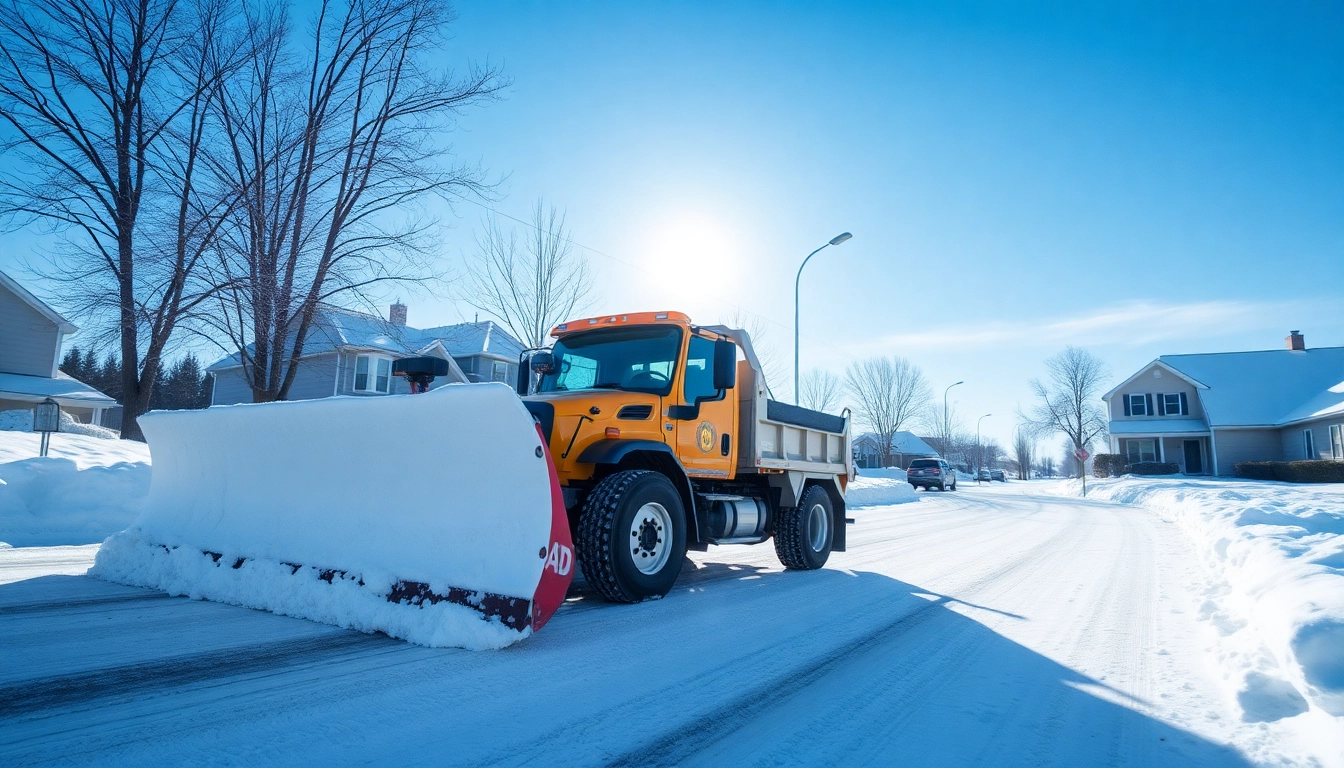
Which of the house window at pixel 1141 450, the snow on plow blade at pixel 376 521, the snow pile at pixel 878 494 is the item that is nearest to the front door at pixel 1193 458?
the house window at pixel 1141 450

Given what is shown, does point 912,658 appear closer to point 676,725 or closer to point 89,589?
point 676,725

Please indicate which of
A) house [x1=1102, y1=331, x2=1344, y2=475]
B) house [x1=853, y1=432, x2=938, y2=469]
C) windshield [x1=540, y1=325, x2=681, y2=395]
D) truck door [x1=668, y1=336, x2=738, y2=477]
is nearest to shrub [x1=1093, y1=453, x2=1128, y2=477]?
house [x1=1102, y1=331, x2=1344, y2=475]

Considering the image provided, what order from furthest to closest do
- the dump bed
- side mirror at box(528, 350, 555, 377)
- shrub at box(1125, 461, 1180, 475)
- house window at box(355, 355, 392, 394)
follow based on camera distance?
shrub at box(1125, 461, 1180, 475)
house window at box(355, 355, 392, 394)
the dump bed
side mirror at box(528, 350, 555, 377)

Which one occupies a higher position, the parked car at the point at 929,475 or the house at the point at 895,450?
the house at the point at 895,450

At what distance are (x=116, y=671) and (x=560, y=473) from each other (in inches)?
107

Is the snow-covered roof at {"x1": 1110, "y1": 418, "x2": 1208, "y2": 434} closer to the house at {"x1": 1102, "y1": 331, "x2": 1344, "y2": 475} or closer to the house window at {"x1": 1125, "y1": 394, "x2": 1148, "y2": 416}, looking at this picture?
the house at {"x1": 1102, "y1": 331, "x2": 1344, "y2": 475}

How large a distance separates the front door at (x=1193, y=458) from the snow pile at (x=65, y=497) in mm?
49709

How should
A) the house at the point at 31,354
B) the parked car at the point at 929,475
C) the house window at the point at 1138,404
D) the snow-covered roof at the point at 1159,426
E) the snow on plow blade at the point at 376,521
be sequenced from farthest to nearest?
the house window at the point at 1138,404 < the snow-covered roof at the point at 1159,426 < the parked car at the point at 929,475 < the house at the point at 31,354 < the snow on plow blade at the point at 376,521

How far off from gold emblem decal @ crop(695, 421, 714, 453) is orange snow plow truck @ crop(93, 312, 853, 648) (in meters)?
0.02

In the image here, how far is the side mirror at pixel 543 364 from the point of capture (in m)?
6.34

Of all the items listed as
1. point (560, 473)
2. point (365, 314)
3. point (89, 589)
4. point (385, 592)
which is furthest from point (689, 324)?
point (365, 314)

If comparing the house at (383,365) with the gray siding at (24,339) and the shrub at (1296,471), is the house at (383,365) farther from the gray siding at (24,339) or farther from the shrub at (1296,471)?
A: the shrub at (1296,471)

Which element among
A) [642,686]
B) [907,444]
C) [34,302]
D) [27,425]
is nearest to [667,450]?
[642,686]

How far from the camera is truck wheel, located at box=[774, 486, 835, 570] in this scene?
7.43m
